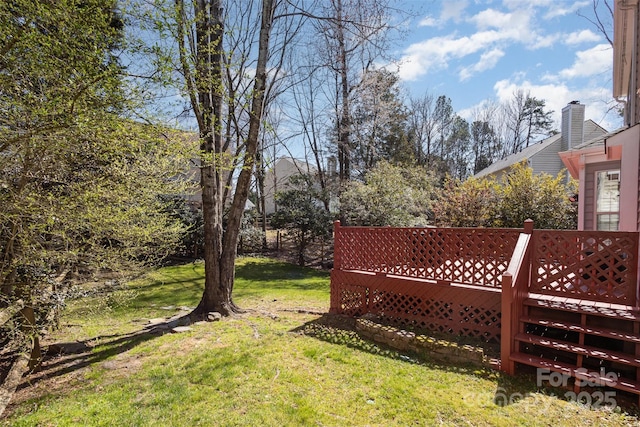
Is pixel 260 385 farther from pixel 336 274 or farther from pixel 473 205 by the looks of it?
pixel 473 205

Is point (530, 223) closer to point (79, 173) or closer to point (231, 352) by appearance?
point (231, 352)

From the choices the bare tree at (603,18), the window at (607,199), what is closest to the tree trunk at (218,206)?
the window at (607,199)

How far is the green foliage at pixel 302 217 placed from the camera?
1402cm

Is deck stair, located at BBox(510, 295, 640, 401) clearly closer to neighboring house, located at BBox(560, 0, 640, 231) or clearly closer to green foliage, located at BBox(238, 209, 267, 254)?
neighboring house, located at BBox(560, 0, 640, 231)

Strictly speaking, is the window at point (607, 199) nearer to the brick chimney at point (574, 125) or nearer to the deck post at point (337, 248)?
the deck post at point (337, 248)

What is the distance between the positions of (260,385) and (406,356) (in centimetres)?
210

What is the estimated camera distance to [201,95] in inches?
239

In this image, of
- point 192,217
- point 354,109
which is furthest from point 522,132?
point 192,217

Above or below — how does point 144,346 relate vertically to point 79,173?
below

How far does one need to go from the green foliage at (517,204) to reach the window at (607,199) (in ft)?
9.85

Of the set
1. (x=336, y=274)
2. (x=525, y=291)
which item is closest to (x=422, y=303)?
(x=525, y=291)

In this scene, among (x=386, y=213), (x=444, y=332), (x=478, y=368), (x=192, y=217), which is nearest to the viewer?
(x=478, y=368)

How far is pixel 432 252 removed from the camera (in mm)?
5348

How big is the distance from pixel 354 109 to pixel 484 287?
13.8 meters
